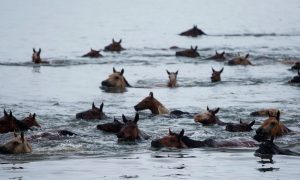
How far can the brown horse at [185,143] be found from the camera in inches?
665

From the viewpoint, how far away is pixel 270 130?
60.2ft

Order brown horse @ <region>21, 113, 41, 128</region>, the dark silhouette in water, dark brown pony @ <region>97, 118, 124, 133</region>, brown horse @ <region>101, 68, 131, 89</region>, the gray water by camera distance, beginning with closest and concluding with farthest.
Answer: the gray water < the dark silhouette in water < dark brown pony @ <region>97, 118, 124, 133</region> < brown horse @ <region>21, 113, 41, 128</region> < brown horse @ <region>101, 68, 131, 89</region>

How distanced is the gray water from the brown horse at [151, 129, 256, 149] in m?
0.18

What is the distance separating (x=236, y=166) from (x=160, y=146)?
188cm

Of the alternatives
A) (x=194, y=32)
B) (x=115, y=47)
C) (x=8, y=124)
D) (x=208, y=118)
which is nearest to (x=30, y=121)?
(x=8, y=124)

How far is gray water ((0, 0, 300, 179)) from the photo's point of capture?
50.7 feet

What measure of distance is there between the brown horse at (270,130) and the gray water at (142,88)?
23cm

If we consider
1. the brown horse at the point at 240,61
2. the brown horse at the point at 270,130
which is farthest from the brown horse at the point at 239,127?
the brown horse at the point at 240,61

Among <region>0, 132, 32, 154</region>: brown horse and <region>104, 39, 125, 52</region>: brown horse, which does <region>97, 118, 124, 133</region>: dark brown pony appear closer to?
<region>0, 132, 32, 154</region>: brown horse

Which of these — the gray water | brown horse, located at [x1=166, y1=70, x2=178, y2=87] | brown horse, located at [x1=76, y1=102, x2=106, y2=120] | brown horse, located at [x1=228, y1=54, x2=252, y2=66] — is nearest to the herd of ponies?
brown horse, located at [x1=76, y1=102, x2=106, y2=120]

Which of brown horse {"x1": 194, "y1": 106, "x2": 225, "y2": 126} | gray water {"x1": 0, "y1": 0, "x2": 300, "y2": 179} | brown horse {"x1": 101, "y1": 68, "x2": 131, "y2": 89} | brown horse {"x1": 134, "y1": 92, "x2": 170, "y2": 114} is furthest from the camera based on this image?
brown horse {"x1": 101, "y1": 68, "x2": 131, "y2": 89}

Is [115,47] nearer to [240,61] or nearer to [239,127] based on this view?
[240,61]

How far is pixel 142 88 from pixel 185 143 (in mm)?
10640

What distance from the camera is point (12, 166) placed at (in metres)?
15.1
